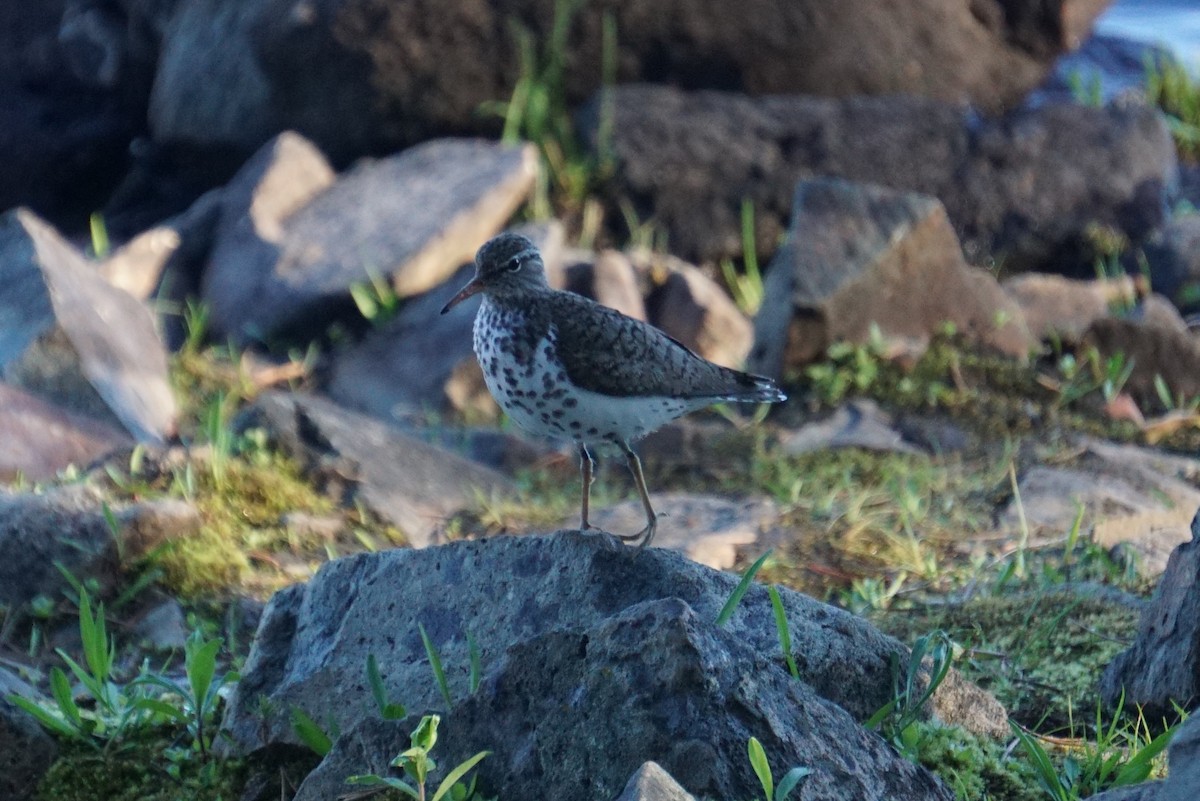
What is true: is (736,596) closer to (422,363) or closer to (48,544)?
(48,544)

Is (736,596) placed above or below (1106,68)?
above

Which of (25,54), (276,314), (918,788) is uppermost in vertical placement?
(918,788)

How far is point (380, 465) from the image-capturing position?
A: 6.80 meters

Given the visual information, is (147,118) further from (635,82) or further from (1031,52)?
(1031,52)

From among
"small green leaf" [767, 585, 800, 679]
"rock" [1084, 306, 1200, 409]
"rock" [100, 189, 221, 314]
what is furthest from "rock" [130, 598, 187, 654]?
"rock" [1084, 306, 1200, 409]

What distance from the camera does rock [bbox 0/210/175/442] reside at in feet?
23.4

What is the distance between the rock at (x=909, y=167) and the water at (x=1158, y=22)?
12.4ft

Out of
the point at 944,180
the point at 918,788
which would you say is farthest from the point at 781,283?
the point at 918,788

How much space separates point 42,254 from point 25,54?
4533mm

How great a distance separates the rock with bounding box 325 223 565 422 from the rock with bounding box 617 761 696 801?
5746 mm

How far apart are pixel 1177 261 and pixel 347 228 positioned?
531 centimetres

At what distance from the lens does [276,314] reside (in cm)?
934

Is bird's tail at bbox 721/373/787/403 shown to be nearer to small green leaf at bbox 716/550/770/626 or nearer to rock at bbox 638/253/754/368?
small green leaf at bbox 716/550/770/626

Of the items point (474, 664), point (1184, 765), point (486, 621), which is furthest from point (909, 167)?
point (1184, 765)
